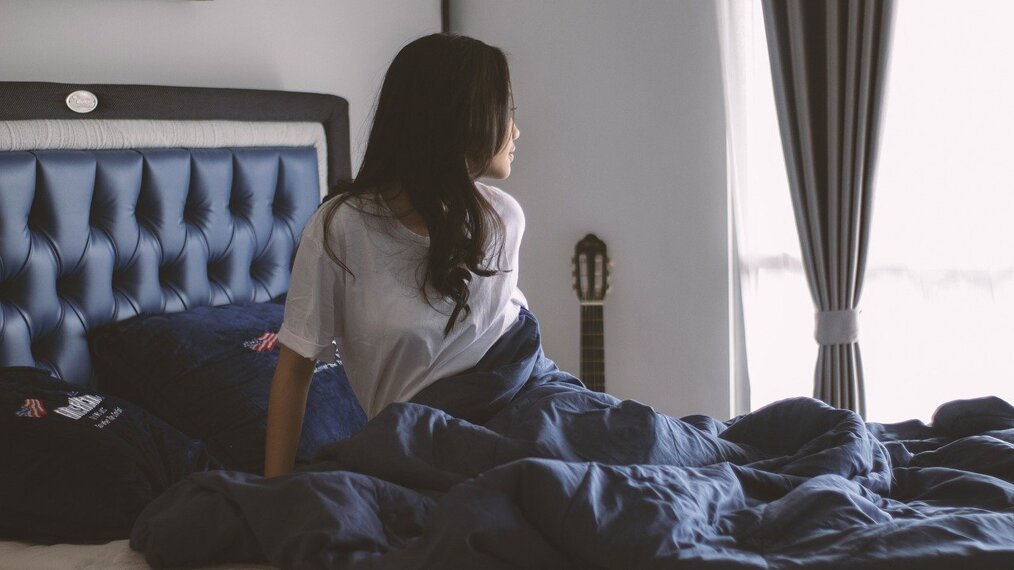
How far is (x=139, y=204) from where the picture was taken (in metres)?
2.27

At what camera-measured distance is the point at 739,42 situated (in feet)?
10.3

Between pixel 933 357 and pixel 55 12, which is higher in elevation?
pixel 55 12

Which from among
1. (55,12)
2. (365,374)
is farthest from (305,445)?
(55,12)

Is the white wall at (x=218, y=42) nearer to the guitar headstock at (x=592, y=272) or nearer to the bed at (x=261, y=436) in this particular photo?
the bed at (x=261, y=436)

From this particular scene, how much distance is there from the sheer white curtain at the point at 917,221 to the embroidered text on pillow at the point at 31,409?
2132mm

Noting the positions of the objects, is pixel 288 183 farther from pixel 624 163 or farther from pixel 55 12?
pixel 624 163

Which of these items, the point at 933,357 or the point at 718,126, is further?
the point at 718,126

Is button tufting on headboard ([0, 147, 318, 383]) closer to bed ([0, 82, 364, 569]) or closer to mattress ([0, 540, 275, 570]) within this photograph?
bed ([0, 82, 364, 569])

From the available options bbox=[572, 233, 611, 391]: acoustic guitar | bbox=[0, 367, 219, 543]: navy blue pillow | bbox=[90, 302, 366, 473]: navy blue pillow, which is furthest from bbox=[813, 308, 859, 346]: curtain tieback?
bbox=[0, 367, 219, 543]: navy blue pillow

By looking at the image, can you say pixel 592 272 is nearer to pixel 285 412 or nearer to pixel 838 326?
pixel 838 326

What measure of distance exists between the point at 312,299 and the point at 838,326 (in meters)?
1.84

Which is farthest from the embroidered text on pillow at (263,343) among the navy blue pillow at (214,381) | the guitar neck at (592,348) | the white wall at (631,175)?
the white wall at (631,175)

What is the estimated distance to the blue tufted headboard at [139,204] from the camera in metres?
1.98

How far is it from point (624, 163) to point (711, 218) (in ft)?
1.13
